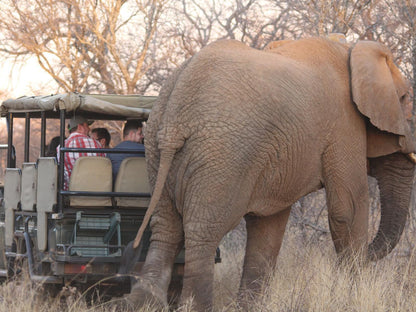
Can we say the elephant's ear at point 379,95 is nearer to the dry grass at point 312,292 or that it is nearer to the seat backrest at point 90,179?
the dry grass at point 312,292

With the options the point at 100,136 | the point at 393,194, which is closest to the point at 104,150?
the point at 100,136

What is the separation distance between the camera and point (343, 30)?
1046cm

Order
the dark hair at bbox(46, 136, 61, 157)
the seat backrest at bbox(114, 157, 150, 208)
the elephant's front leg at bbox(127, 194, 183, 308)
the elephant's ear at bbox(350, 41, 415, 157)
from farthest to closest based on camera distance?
the dark hair at bbox(46, 136, 61, 157), the elephant's ear at bbox(350, 41, 415, 157), the seat backrest at bbox(114, 157, 150, 208), the elephant's front leg at bbox(127, 194, 183, 308)

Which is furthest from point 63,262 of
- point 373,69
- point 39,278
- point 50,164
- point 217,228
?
point 373,69

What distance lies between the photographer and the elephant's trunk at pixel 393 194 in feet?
27.6

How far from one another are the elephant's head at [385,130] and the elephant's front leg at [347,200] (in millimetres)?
362

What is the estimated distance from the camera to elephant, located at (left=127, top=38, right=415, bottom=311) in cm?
620

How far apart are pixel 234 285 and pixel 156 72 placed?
10.5 meters

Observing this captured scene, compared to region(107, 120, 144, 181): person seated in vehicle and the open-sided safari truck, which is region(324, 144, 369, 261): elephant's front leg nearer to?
the open-sided safari truck

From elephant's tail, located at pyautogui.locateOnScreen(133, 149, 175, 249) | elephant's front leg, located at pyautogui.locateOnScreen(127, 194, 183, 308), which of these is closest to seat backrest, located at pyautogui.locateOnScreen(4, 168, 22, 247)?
elephant's front leg, located at pyautogui.locateOnScreen(127, 194, 183, 308)

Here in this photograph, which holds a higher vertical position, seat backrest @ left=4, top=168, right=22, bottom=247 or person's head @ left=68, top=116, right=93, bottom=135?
person's head @ left=68, top=116, right=93, bottom=135

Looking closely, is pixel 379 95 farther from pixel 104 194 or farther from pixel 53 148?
pixel 53 148

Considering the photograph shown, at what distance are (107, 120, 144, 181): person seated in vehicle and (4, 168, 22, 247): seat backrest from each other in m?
0.97

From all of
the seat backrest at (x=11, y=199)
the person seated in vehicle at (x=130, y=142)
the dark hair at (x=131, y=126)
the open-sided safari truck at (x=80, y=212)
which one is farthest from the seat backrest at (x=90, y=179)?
the seat backrest at (x=11, y=199)
